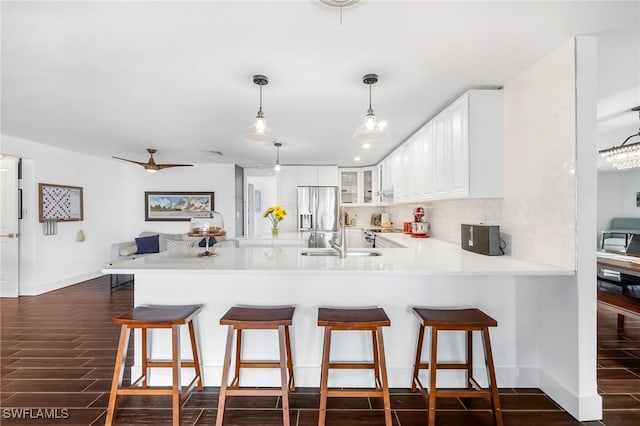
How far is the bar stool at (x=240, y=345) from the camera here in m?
1.67

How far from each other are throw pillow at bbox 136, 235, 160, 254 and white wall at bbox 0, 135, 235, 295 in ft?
2.48

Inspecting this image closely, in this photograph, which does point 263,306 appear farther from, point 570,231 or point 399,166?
point 399,166

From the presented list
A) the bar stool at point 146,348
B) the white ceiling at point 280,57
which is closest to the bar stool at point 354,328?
the bar stool at point 146,348

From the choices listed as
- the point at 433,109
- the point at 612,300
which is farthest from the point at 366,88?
the point at 612,300

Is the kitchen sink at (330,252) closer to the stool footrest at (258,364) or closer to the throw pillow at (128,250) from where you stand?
the stool footrest at (258,364)

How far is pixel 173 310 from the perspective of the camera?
1962mm

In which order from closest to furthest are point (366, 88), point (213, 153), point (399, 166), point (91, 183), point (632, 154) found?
point (366, 88) < point (632, 154) < point (399, 166) < point (213, 153) < point (91, 183)

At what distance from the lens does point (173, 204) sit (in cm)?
620

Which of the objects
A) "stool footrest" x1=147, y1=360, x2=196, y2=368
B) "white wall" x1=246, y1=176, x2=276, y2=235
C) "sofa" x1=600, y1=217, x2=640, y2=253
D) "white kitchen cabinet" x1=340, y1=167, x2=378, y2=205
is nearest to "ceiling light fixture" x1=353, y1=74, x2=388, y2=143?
"stool footrest" x1=147, y1=360, x2=196, y2=368

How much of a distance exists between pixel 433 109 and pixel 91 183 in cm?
581

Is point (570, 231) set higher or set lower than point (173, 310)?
higher

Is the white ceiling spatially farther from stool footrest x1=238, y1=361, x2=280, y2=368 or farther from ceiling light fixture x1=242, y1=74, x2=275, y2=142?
stool footrest x1=238, y1=361, x2=280, y2=368

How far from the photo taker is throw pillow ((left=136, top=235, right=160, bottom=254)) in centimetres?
526

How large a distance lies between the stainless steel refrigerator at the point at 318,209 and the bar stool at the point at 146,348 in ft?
12.5
